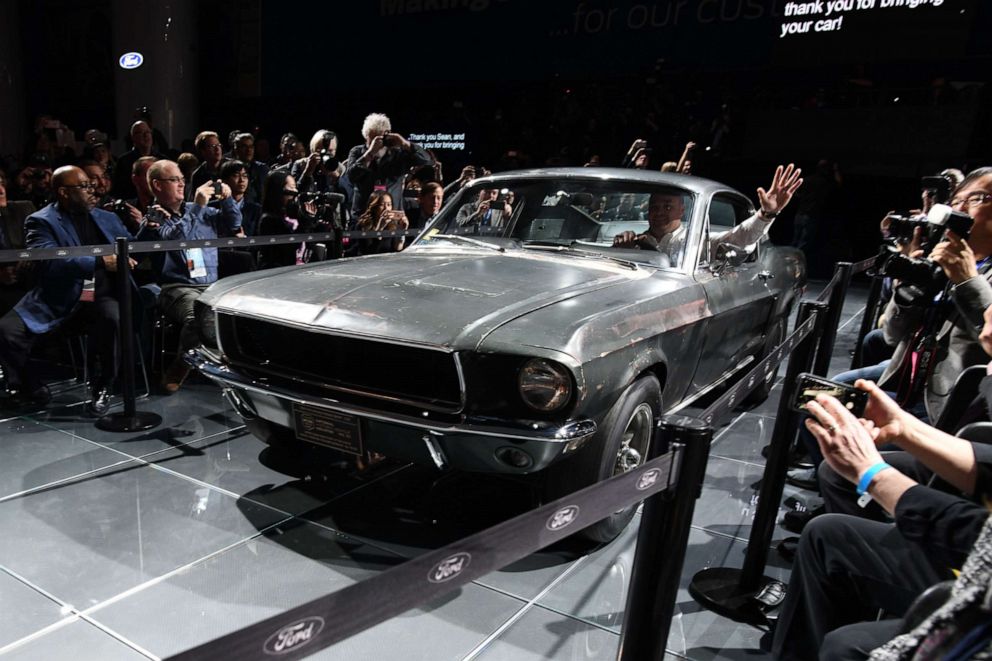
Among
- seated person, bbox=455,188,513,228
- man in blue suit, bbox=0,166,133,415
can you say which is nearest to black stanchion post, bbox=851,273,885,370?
seated person, bbox=455,188,513,228

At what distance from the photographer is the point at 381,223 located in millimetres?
5848

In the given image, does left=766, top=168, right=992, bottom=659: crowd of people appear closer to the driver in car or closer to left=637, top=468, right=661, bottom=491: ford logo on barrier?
left=637, top=468, right=661, bottom=491: ford logo on barrier

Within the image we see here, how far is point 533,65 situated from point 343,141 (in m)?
4.90

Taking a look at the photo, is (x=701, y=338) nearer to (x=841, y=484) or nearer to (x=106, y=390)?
(x=841, y=484)

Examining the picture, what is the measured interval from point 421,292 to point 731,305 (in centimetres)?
184

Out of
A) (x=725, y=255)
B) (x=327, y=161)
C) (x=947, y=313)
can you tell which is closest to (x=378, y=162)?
(x=327, y=161)

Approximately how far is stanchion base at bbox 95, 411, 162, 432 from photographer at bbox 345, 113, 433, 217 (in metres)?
3.28

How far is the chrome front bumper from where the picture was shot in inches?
92.6

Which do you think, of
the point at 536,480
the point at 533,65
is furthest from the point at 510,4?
the point at 536,480

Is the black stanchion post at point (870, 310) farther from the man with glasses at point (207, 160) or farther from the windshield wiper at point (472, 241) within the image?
the man with glasses at point (207, 160)

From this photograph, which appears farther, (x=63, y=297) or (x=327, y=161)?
(x=327, y=161)

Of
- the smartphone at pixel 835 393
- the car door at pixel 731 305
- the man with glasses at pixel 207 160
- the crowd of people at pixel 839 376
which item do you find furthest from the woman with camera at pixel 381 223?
the smartphone at pixel 835 393

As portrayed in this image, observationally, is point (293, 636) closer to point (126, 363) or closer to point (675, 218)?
point (675, 218)

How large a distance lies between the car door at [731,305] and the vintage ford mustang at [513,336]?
0.06ft
